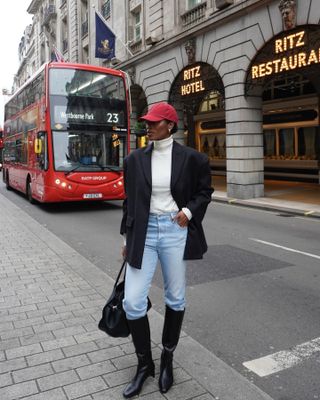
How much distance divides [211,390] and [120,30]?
1091 inches

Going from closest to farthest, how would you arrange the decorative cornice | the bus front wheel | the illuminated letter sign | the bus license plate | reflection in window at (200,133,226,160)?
the bus license plate, the bus front wheel, the illuminated letter sign, reflection in window at (200,133,226,160), the decorative cornice

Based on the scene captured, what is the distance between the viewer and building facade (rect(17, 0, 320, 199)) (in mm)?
15500

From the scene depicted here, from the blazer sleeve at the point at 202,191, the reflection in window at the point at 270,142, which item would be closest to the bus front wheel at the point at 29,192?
the blazer sleeve at the point at 202,191

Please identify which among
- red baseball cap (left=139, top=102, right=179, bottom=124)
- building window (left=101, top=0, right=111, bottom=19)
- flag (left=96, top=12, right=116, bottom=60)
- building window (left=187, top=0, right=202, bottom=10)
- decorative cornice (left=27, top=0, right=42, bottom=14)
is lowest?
red baseball cap (left=139, top=102, right=179, bottom=124)

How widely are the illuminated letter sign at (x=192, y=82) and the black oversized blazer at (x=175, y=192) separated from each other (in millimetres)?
17008

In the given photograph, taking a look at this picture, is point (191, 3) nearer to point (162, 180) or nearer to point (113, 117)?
point (113, 117)

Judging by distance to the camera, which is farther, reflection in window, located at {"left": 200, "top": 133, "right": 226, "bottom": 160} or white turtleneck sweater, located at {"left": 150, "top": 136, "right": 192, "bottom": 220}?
reflection in window, located at {"left": 200, "top": 133, "right": 226, "bottom": 160}

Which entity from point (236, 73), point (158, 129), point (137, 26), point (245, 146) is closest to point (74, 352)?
point (158, 129)

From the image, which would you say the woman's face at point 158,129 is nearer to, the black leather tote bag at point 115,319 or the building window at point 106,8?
the black leather tote bag at point 115,319

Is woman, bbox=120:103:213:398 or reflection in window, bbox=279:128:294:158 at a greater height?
reflection in window, bbox=279:128:294:158

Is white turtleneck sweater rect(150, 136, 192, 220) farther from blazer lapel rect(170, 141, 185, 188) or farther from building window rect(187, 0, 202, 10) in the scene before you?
building window rect(187, 0, 202, 10)

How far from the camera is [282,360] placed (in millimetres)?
3910

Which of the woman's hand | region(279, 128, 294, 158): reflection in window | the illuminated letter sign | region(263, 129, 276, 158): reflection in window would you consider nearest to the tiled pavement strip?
the woman's hand

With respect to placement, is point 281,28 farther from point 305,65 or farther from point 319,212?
point 319,212
